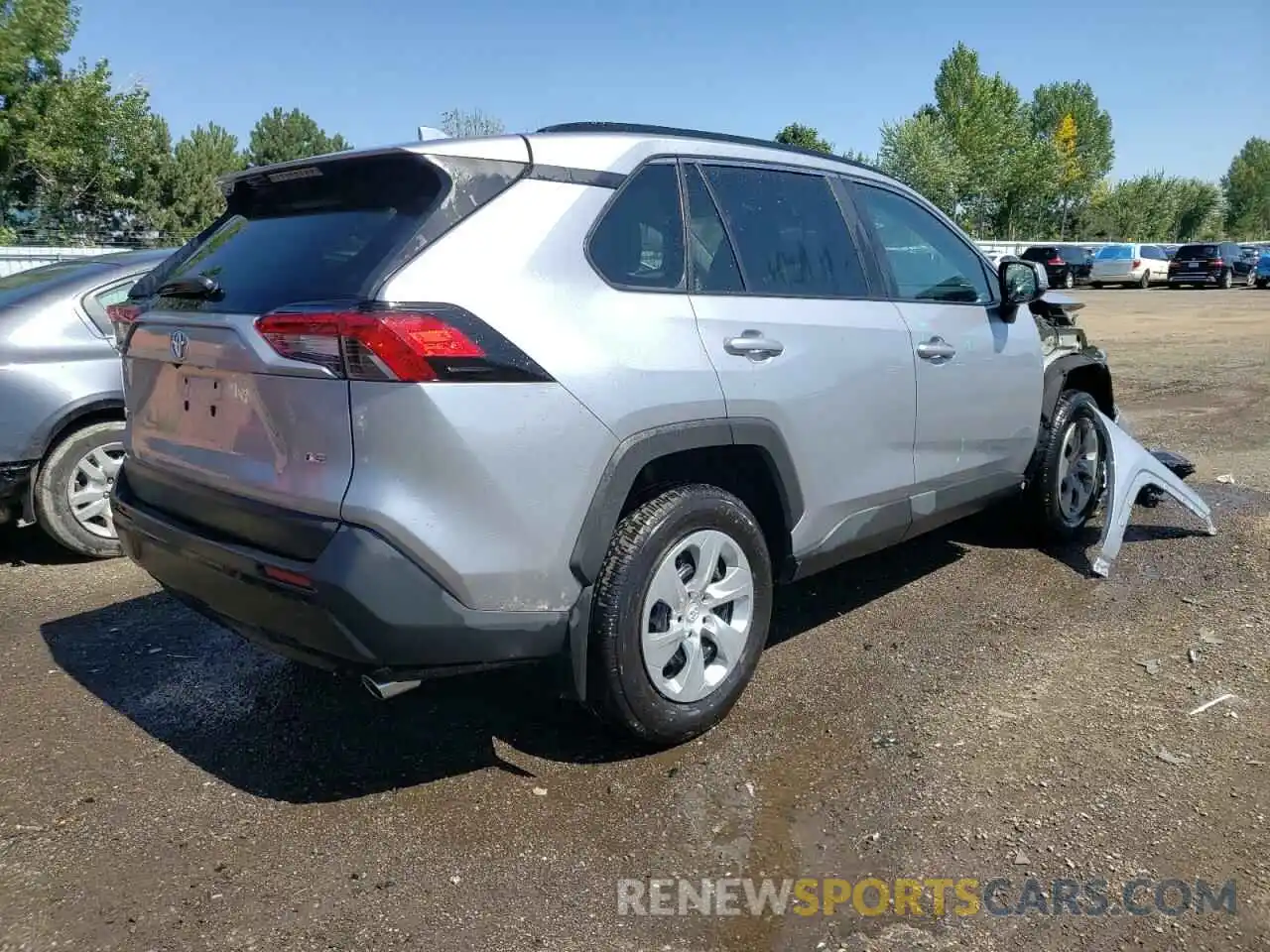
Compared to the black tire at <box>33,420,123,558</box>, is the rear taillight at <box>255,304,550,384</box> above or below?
above

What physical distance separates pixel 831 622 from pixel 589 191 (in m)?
2.27

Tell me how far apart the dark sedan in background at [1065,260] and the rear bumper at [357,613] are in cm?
3492

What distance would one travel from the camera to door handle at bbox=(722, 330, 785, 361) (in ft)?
10.4

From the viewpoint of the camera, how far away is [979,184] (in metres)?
60.8

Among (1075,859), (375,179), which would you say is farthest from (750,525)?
(375,179)

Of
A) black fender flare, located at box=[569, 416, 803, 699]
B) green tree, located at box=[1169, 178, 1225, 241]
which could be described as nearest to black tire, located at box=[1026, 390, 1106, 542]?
black fender flare, located at box=[569, 416, 803, 699]

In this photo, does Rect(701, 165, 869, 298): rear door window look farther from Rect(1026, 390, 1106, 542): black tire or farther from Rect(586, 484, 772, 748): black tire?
Rect(1026, 390, 1106, 542): black tire

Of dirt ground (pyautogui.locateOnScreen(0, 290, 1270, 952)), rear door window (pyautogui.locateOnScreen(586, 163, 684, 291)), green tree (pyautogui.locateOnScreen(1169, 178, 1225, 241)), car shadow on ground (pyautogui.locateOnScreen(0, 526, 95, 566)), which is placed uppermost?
green tree (pyautogui.locateOnScreen(1169, 178, 1225, 241))

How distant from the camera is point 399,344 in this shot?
246 cm

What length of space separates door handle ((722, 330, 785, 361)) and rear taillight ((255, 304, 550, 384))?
813mm

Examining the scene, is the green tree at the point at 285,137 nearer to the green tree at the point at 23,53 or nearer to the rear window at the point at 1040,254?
the green tree at the point at 23,53

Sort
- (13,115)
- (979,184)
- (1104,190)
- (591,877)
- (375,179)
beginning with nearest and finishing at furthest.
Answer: (591,877)
(375,179)
(13,115)
(979,184)
(1104,190)

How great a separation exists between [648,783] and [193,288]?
6.71 ft

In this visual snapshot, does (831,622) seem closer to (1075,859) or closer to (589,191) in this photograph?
(1075,859)
